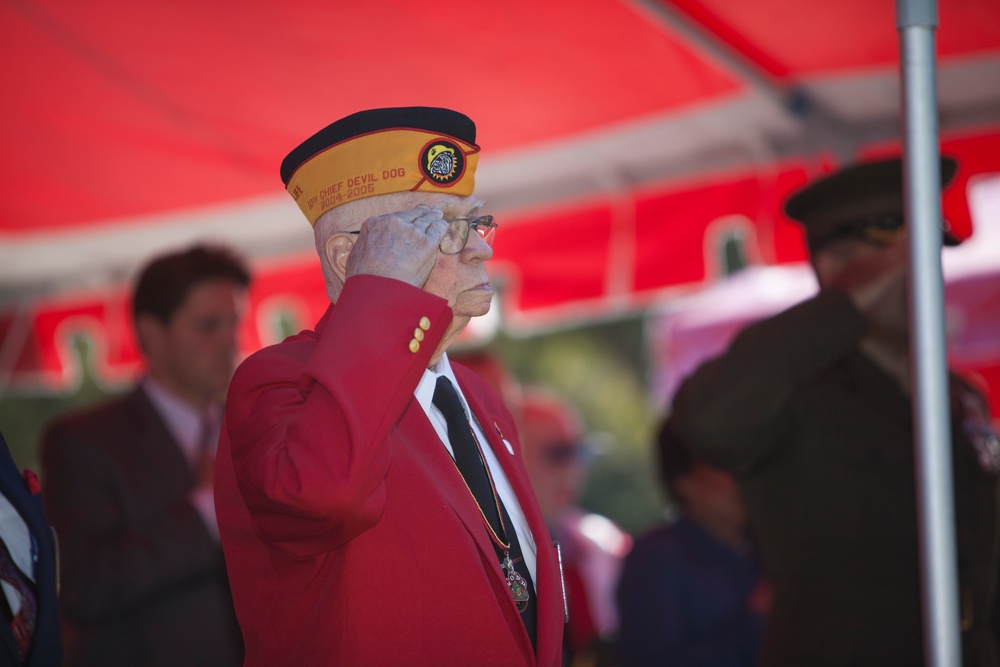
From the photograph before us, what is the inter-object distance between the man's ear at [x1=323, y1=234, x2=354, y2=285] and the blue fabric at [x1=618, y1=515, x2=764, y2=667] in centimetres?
199

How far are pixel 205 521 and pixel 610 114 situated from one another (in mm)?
1750

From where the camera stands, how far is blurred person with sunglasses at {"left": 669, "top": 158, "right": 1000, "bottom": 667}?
231 cm

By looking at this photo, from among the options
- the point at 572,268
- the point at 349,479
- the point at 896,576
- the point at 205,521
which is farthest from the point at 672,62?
the point at 349,479

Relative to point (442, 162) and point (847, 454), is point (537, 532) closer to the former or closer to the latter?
point (442, 162)

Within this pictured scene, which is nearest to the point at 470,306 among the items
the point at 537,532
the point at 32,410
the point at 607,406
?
the point at 537,532

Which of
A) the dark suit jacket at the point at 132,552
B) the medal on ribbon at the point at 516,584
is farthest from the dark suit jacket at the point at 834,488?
the dark suit jacket at the point at 132,552

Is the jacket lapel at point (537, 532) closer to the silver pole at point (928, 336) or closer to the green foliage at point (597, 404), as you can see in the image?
the silver pole at point (928, 336)

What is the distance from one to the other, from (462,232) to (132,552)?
5.12 feet

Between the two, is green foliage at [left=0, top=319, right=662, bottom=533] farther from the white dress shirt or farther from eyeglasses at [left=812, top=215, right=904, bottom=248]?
the white dress shirt

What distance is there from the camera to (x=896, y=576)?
90.4 inches

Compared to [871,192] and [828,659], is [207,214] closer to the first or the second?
[871,192]

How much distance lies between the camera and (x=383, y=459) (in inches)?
52.4

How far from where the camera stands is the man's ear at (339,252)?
1.57m

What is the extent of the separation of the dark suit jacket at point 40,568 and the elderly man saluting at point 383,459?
0.56m
